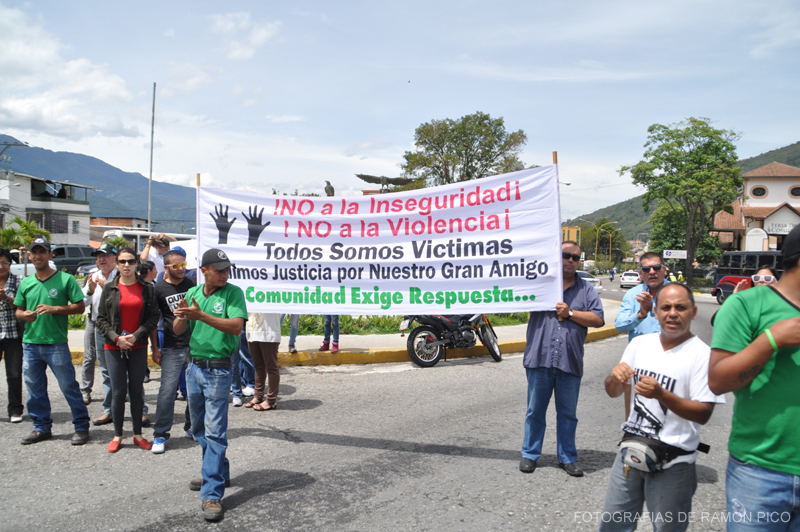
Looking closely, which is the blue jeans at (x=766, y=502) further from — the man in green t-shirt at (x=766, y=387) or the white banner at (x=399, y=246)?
the white banner at (x=399, y=246)

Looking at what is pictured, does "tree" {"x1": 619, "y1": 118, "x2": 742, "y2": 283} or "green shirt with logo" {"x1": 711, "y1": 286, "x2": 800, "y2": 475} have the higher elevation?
"tree" {"x1": 619, "y1": 118, "x2": 742, "y2": 283}

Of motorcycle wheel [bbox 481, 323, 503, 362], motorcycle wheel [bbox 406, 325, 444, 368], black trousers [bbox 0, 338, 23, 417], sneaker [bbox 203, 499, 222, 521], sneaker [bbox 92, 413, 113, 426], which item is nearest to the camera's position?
sneaker [bbox 203, 499, 222, 521]

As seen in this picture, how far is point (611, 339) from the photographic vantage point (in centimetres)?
1284

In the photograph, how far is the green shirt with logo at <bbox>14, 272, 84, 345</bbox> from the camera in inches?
205

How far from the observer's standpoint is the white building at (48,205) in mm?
51188

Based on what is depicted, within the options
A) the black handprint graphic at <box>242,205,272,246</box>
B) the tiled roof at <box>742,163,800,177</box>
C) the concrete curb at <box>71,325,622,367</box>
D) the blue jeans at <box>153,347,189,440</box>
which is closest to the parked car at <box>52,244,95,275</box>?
the concrete curb at <box>71,325,622,367</box>

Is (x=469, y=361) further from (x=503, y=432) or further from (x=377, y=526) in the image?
(x=377, y=526)

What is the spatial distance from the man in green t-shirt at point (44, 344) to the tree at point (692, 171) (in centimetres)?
4618

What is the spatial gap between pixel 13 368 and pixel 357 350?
17.6ft

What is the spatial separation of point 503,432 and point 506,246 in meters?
2.14

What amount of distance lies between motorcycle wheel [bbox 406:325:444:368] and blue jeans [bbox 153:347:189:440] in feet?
14.5

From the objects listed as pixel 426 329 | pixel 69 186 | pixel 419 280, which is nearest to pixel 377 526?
pixel 419 280

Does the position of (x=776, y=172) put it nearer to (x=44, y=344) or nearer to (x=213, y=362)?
(x=213, y=362)

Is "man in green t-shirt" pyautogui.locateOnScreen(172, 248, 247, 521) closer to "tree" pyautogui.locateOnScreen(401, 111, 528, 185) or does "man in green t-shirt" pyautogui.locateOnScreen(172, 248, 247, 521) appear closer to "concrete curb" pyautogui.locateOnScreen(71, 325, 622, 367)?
"concrete curb" pyautogui.locateOnScreen(71, 325, 622, 367)
